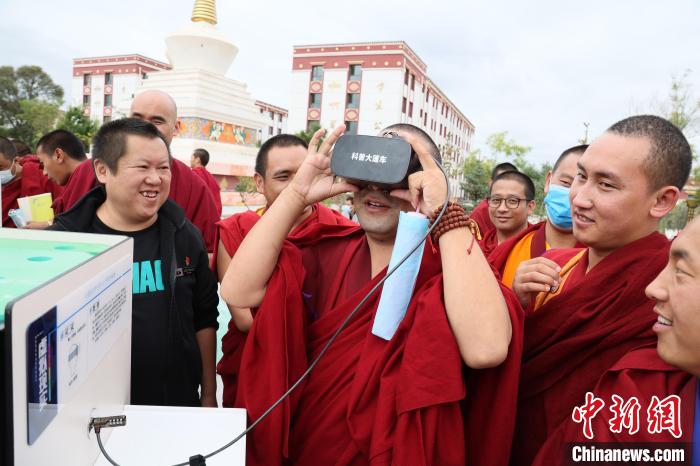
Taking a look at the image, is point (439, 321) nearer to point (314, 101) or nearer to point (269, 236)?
point (269, 236)

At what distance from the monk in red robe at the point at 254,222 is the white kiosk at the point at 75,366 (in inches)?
23.4

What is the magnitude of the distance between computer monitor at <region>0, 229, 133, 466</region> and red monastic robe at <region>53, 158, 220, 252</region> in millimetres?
1627

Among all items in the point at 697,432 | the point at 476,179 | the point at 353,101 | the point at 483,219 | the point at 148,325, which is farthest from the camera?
the point at 353,101

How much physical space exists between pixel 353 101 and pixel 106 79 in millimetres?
19545

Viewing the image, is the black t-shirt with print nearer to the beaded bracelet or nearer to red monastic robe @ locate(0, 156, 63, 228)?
the beaded bracelet

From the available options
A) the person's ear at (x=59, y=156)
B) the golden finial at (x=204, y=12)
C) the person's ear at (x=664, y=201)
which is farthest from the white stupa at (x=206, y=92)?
the person's ear at (x=664, y=201)

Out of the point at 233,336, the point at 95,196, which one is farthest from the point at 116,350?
the point at 95,196

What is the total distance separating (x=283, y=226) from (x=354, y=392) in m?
0.47

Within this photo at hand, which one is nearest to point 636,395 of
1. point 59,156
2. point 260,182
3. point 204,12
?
point 260,182

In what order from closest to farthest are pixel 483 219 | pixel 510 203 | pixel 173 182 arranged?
pixel 173 182
pixel 510 203
pixel 483 219

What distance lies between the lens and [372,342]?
3.73ft

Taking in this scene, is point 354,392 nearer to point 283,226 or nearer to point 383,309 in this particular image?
point 383,309

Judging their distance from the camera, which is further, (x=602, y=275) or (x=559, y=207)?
(x=559, y=207)

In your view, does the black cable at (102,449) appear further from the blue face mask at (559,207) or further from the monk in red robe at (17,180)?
the monk in red robe at (17,180)
